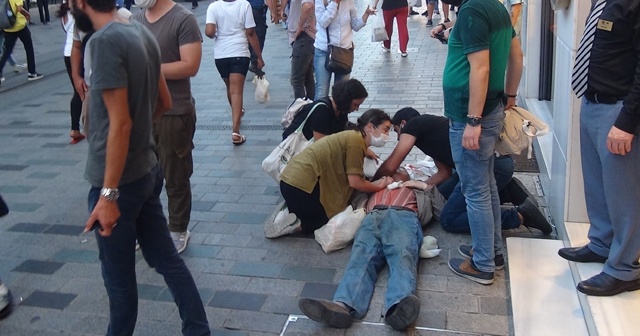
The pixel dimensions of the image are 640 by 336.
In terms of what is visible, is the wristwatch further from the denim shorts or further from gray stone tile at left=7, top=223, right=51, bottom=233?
the denim shorts

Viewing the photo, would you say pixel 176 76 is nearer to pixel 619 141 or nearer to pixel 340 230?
pixel 340 230

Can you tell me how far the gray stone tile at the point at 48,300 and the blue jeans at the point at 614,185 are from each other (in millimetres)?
2993

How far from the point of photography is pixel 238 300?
3803mm

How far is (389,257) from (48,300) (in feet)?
6.68

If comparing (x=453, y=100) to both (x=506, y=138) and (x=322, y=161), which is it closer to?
(x=506, y=138)

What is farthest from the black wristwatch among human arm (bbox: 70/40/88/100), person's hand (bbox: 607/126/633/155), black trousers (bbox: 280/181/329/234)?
human arm (bbox: 70/40/88/100)

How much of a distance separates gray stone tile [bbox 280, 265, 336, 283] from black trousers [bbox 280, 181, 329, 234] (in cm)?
45

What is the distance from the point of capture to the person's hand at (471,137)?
3383 millimetres

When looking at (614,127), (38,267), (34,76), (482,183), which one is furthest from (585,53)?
(34,76)

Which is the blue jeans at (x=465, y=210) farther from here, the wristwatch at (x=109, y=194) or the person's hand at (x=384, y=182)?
the wristwatch at (x=109, y=194)

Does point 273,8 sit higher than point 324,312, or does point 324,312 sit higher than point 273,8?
point 273,8

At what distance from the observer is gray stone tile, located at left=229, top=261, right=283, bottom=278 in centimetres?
410

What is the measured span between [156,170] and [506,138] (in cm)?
187

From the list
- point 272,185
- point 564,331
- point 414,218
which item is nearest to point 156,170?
point 414,218
